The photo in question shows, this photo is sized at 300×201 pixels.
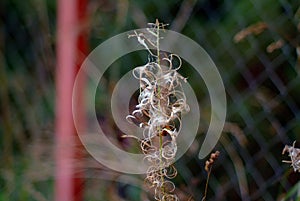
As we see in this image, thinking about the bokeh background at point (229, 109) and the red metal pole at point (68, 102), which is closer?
the red metal pole at point (68, 102)

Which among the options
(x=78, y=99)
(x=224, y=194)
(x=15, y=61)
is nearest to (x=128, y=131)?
(x=78, y=99)

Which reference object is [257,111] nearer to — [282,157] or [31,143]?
[282,157]

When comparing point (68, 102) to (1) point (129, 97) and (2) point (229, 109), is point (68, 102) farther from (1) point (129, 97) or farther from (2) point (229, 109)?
(2) point (229, 109)

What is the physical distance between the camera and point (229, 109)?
1.83m

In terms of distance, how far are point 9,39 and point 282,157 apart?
44.9 inches

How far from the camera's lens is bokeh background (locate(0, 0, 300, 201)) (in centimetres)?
176

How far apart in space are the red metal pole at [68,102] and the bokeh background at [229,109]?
1.6 inches

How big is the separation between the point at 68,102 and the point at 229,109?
20.8 inches

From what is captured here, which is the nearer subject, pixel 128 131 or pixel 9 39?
pixel 128 131

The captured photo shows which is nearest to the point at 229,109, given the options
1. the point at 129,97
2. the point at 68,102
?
the point at 129,97

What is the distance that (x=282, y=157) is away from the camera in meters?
1.76

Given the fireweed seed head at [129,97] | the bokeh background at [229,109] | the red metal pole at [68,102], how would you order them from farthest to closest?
the bokeh background at [229,109] < the fireweed seed head at [129,97] < the red metal pole at [68,102]

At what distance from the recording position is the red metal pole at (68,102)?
4.89 feet

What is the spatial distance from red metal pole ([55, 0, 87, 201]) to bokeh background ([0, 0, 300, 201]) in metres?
0.04
